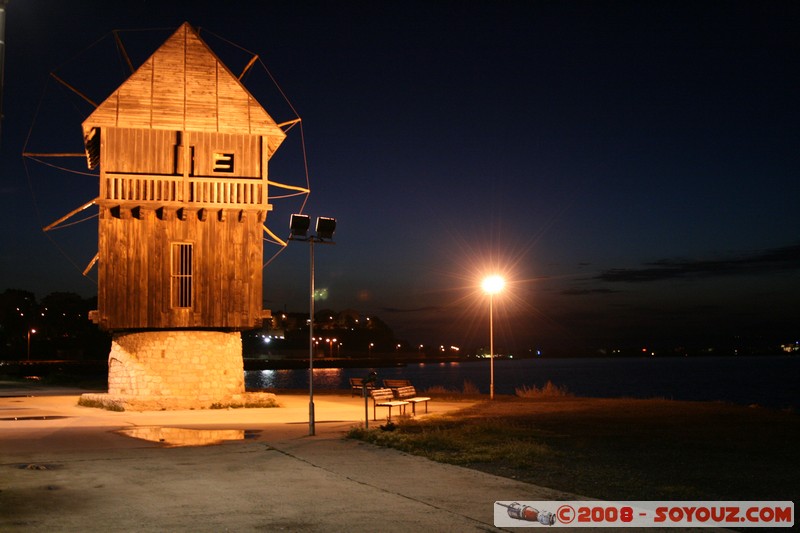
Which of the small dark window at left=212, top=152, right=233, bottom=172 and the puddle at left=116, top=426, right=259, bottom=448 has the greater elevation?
the small dark window at left=212, top=152, right=233, bottom=172

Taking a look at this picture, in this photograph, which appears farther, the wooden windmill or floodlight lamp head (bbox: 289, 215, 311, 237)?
the wooden windmill

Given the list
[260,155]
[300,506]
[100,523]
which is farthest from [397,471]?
[260,155]

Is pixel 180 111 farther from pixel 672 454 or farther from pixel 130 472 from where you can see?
pixel 672 454

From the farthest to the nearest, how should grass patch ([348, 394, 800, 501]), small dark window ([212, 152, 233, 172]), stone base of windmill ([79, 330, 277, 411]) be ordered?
small dark window ([212, 152, 233, 172]) → stone base of windmill ([79, 330, 277, 411]) → grass patch ([348, 394, 800, 501])

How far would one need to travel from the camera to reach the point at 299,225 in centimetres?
1984

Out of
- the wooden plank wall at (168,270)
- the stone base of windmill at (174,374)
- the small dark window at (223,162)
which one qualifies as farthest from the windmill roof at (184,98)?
the stone base of windmill at (174,374)

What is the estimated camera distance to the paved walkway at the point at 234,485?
9.73 meters

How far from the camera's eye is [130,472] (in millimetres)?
13336

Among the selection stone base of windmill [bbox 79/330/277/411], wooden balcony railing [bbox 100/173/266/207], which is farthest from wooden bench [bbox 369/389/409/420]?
wooden balcony railing [bbox 100/173/266/207]

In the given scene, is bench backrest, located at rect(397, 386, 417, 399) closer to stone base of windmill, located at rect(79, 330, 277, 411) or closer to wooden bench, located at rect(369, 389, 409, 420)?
wooden bench, located at rect(369, 389, 409, 420)

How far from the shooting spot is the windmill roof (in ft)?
99.1

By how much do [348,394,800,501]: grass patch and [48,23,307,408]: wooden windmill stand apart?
10.6 meters

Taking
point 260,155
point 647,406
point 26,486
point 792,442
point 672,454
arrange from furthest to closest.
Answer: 1. point 260,155
2. point 647,406
3. point 792,442
4. point 672,454
5. point 26,486

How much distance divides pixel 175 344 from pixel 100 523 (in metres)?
20.8
